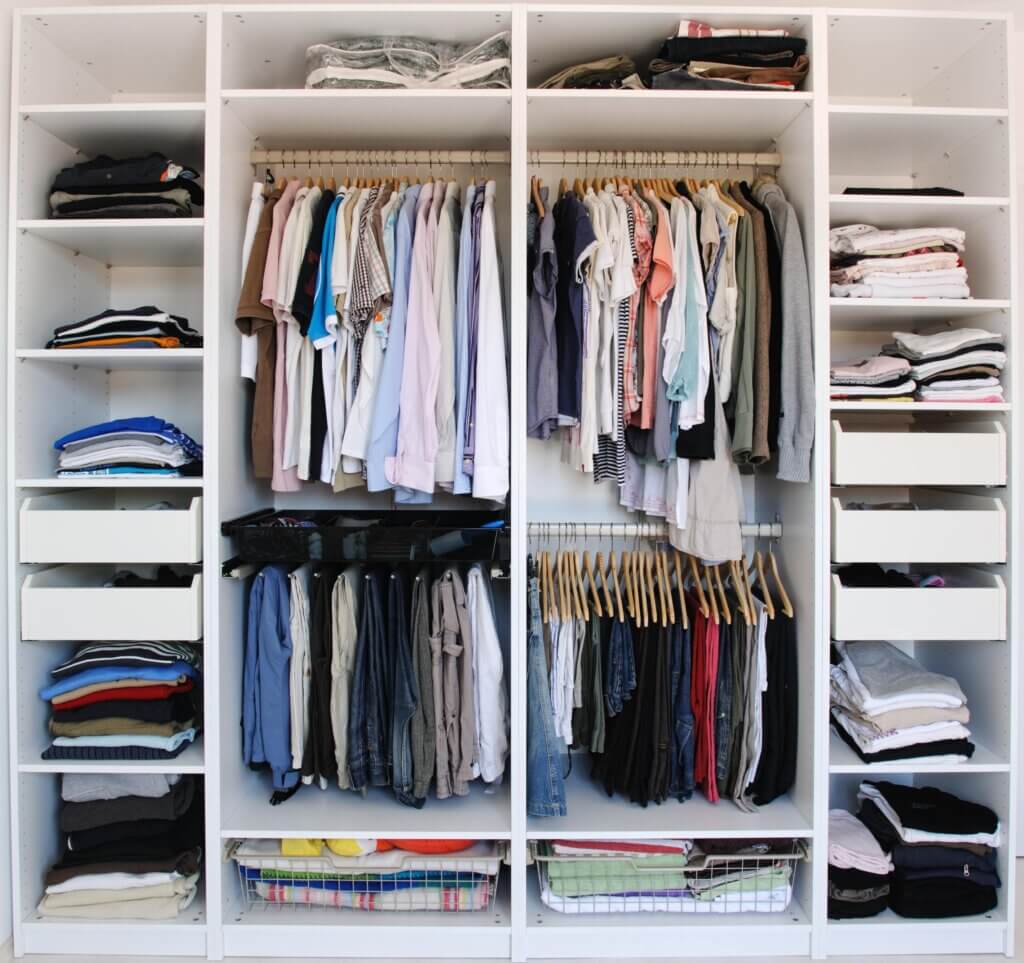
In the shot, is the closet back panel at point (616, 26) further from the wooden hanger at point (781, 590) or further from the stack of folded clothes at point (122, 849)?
the stack of folded clothes at point (122, 849)

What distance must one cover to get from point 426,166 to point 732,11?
39.5 inches

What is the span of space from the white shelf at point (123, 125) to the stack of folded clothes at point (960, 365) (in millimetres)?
2107

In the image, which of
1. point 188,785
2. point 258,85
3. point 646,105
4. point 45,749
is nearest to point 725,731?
point 188,785

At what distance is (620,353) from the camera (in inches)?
81.4

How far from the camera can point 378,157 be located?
2285 millimetres

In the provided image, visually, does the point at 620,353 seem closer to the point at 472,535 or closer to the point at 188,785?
the point at 472,535

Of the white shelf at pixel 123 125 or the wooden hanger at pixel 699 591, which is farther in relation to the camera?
the wooden hanger at pixel 699 591

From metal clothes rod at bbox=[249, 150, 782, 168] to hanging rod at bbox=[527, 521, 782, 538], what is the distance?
1105 mm

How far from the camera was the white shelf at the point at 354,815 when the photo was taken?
6.60 feet

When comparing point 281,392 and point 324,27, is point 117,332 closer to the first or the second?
point 281,392

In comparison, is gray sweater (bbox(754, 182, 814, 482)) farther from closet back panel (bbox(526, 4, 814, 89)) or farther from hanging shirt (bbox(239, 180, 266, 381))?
hanging shirt (bbox(239, 180, 266, 381))

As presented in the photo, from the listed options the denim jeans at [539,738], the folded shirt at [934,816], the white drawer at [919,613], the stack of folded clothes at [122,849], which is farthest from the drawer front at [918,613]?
the stack of folded clothes at [122,849]

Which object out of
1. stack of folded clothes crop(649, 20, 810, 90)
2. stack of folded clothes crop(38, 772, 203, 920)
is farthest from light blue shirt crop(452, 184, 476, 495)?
stack of folded clothes crop(38, 772, 203, 920)

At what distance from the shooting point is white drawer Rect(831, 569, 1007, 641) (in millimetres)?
2004
